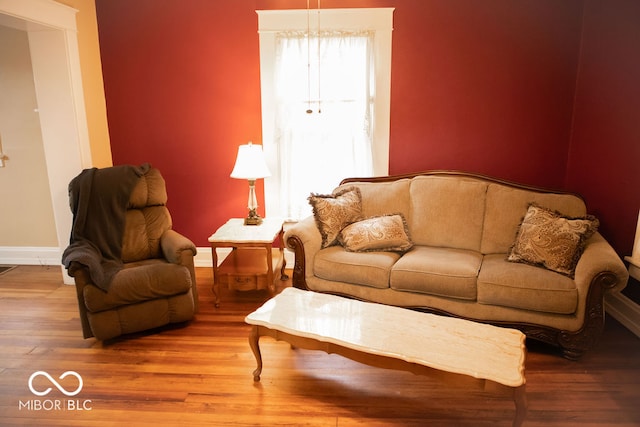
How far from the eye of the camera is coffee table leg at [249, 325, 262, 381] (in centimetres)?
226

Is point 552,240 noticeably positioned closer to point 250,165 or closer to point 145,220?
point 250,165

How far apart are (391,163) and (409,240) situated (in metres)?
0.88

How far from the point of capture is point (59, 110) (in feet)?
11.3

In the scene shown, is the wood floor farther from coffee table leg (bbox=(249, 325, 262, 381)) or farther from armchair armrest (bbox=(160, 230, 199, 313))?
armchair armrest (bbox=(160, 230, 199, 313))

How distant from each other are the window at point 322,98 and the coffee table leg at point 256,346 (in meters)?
1.75

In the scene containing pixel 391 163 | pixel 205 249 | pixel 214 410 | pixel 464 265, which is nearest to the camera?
pixel 214 410

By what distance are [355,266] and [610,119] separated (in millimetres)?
2153

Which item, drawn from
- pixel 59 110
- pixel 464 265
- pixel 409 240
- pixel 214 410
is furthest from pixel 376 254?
pixel 59 110

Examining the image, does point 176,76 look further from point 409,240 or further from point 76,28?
point 409,240

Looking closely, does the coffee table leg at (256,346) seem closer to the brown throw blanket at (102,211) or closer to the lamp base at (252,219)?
the brown throw blanket at (102,211)

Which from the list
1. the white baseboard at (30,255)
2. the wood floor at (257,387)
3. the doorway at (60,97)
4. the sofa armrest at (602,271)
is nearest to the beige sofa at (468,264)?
the sofa armrest at (602,271)

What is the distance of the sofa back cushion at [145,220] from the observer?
3.11m

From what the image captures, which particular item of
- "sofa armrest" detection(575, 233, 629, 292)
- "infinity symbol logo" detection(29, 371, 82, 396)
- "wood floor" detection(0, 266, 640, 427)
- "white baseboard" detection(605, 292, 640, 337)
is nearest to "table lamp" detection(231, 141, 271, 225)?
"wood floor" detection(0, 266, 640, 427)

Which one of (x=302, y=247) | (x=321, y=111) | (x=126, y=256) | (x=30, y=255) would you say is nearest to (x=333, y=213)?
(x=302, y=247)
